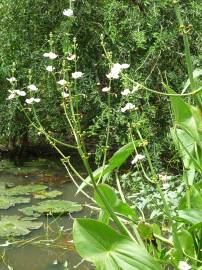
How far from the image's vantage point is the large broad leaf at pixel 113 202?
1.54 m

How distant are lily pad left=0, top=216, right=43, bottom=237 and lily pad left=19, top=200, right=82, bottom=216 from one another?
0.17 m

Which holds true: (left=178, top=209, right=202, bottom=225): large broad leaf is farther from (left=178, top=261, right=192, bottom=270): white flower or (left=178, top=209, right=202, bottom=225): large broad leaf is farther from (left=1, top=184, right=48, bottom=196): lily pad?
(left=1, top=184, right=48, bottom=196): lily pad

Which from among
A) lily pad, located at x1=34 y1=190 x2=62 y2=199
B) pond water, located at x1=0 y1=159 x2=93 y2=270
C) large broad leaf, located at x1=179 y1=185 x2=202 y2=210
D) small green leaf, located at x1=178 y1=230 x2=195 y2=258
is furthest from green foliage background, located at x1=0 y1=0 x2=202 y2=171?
small green leaf, located at x1=178 y1=230 x2=195 y2=258

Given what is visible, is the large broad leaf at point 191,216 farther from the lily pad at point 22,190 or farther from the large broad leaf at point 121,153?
the lily pad at point 22,190

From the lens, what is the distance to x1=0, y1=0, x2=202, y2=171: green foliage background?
4910mm

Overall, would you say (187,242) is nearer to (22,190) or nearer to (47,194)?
(47,194)

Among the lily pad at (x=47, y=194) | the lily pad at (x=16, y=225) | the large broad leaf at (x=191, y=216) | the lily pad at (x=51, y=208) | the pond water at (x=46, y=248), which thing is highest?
the large broad leaf at (x=191, y=216)

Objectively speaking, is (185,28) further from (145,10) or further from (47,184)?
(47,184)

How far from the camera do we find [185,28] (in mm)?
1354

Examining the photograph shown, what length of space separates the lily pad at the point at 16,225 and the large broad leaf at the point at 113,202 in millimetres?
2566

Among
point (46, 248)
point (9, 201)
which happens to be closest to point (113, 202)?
point (46, 248)

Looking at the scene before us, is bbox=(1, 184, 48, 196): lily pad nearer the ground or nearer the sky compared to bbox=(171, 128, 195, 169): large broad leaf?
nearer the ground

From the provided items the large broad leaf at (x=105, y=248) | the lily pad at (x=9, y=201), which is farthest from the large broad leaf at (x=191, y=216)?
the lily pad at (x=9, y=201)

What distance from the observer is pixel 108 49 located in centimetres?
531
